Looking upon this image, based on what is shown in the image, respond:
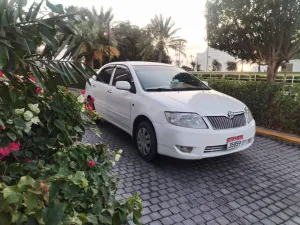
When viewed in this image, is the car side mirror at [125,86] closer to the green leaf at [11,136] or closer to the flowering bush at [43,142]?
the flowering bush at [43,142]

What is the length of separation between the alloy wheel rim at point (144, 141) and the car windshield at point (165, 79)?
782 millimetres

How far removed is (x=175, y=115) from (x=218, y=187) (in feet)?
3.81

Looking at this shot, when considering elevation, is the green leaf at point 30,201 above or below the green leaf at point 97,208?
above

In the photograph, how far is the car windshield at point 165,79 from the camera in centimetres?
455

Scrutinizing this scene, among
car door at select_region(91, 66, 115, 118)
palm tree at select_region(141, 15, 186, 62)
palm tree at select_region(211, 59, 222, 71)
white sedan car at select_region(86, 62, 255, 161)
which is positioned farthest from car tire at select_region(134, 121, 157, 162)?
palm tree at select_region(211, 59, 222, 71)

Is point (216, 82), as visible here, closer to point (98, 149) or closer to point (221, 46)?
point (221, 46)

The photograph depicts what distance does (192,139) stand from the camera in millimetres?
3529

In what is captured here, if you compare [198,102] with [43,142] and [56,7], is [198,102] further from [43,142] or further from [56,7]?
[56,7]

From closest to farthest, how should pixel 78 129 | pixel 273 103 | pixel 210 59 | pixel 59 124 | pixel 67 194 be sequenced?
pixel 67 194 → pixel 59 124 → pixel 78 129 → pixel 273 103 → pixel 210 59

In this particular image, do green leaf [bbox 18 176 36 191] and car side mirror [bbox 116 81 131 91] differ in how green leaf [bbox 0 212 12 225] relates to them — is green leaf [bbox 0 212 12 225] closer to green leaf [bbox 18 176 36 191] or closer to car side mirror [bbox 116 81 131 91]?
green leaf [bbox 18 176 36 191]

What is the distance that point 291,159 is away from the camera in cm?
449

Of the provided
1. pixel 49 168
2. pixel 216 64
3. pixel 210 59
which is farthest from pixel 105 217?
pixel 210 59

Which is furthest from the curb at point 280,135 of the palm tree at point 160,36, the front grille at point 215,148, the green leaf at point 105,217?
the palm tree at point 160,36

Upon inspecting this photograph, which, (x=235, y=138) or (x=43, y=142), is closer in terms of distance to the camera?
(x=43, y=142)
